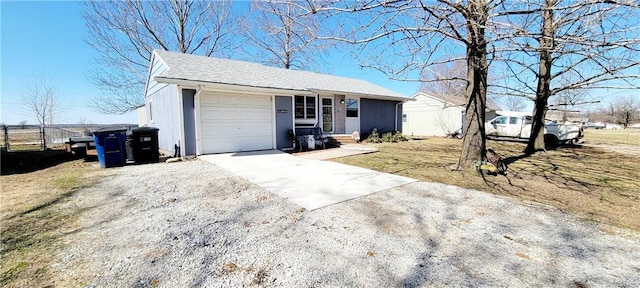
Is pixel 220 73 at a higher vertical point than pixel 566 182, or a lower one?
higher

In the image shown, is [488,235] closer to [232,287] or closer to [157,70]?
[232,287]

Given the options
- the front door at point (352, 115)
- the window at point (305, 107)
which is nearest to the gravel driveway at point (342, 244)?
the window at point (305, 107)

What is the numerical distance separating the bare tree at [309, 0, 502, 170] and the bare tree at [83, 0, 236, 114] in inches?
678

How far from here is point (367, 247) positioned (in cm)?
257

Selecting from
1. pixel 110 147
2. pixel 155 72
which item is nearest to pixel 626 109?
pixel 155 72

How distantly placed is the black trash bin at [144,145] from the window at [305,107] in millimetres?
5383

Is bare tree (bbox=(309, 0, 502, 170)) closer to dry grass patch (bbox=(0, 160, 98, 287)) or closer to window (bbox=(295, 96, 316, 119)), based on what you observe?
dry grass patch (bbox=(0, 160, 98, 287))

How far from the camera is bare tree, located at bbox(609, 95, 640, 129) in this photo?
42.6 metres

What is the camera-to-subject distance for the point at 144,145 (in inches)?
306

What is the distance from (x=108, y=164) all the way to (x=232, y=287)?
7347 mm

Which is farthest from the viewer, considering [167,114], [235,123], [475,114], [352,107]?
[352,107]

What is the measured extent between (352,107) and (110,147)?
33.9 feet

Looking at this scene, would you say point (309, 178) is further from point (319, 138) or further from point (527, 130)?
point (527, 130)

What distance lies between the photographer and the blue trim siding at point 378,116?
46.9 ft
